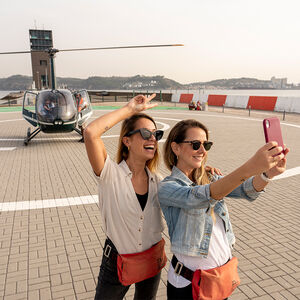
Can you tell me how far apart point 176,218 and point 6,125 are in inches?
713

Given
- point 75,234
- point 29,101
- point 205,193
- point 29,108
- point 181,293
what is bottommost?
point 75,234

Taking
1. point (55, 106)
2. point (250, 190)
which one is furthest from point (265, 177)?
point (55, 106)

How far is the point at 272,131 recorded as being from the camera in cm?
154

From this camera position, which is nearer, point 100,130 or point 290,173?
point 100,130

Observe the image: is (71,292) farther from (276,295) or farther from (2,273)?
(276,295)

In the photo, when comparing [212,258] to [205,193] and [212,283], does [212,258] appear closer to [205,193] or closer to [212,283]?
[212,283]

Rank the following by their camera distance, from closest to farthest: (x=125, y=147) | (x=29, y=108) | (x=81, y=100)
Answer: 1. (x=125, y=147)
2. (x=29, y=108)
3. (x=81, y=100)

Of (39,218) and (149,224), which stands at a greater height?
(149,224)

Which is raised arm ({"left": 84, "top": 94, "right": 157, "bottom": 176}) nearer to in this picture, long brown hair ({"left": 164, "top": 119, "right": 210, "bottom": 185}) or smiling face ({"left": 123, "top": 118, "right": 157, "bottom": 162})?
smiling face ({"left": 123, "top": 118, "right": 157, "bottom": 162})

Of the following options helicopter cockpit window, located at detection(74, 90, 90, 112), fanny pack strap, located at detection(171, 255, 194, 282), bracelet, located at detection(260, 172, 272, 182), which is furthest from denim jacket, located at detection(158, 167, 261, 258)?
helicopter cockpit window, located at detection(74, 90, 90, 112)

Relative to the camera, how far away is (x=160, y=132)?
2.19 metres

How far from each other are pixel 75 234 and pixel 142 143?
3329 millimetres

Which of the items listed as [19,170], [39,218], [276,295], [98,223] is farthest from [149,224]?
[19,170]

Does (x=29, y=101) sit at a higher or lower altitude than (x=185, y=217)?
lower
